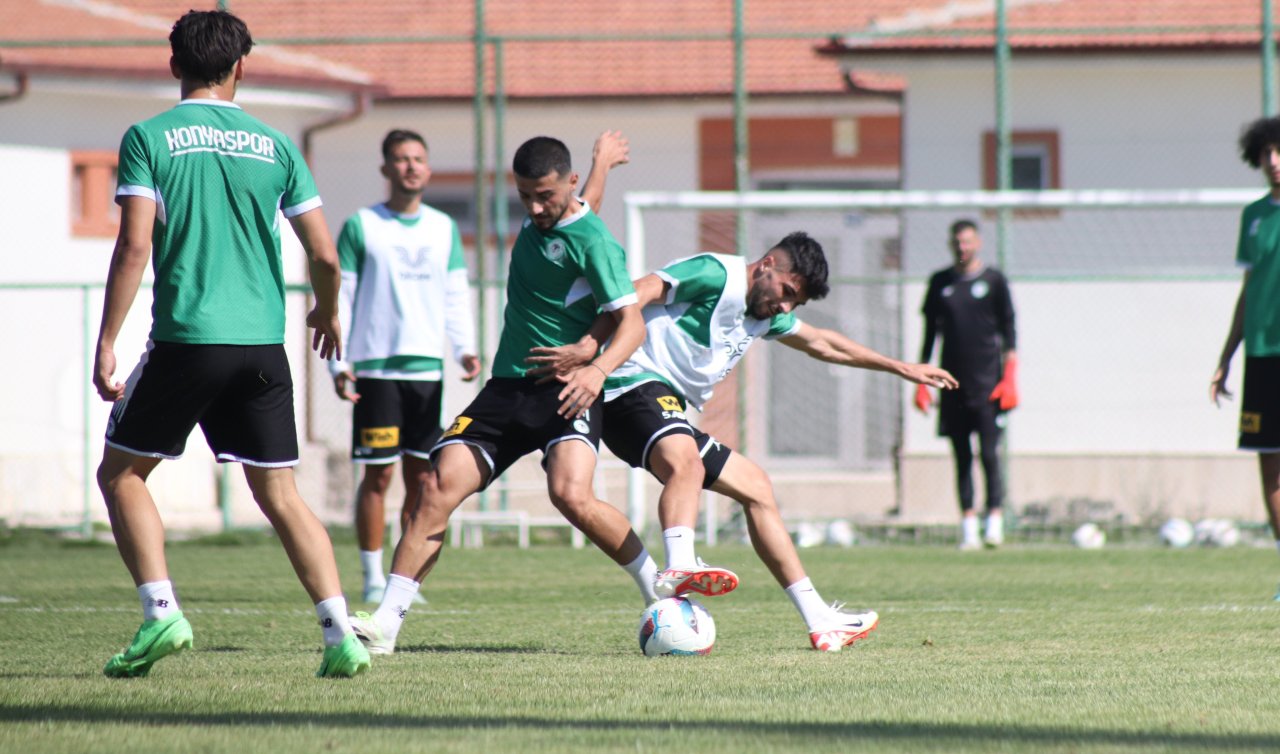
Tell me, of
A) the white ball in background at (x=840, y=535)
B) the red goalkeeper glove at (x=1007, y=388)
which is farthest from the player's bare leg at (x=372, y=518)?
the white ball in background at (x=840, y=535)

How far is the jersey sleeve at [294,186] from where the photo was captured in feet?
18.0

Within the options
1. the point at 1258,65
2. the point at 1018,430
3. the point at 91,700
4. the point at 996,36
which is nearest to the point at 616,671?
the point at 91,700

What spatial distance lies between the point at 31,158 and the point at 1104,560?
37.5 feet

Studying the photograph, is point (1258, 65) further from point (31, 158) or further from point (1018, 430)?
point (31, 158)

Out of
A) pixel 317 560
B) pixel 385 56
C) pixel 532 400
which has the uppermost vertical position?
pixel 385 56

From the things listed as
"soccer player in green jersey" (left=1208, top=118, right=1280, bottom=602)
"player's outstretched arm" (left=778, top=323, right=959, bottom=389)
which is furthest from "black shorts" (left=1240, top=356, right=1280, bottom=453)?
"player's outstretched arm" (left=778, top=323, right=959, bottom=389)

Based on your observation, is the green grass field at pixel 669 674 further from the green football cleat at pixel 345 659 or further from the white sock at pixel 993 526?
the white sock at pixel 993 526

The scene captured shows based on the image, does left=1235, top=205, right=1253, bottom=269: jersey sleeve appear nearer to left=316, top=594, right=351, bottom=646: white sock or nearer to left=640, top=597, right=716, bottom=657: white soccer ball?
left=640, top=597, right=716, bottom=657: white soccer ball

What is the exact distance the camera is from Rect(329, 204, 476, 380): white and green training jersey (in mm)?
8578

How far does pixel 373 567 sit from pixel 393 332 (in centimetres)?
116

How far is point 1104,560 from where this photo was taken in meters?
11.3

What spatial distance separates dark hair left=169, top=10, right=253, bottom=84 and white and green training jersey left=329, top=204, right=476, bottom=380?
310cm

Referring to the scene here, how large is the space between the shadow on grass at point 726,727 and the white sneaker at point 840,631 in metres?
1.78

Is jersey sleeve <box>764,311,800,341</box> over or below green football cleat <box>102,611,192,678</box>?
over
